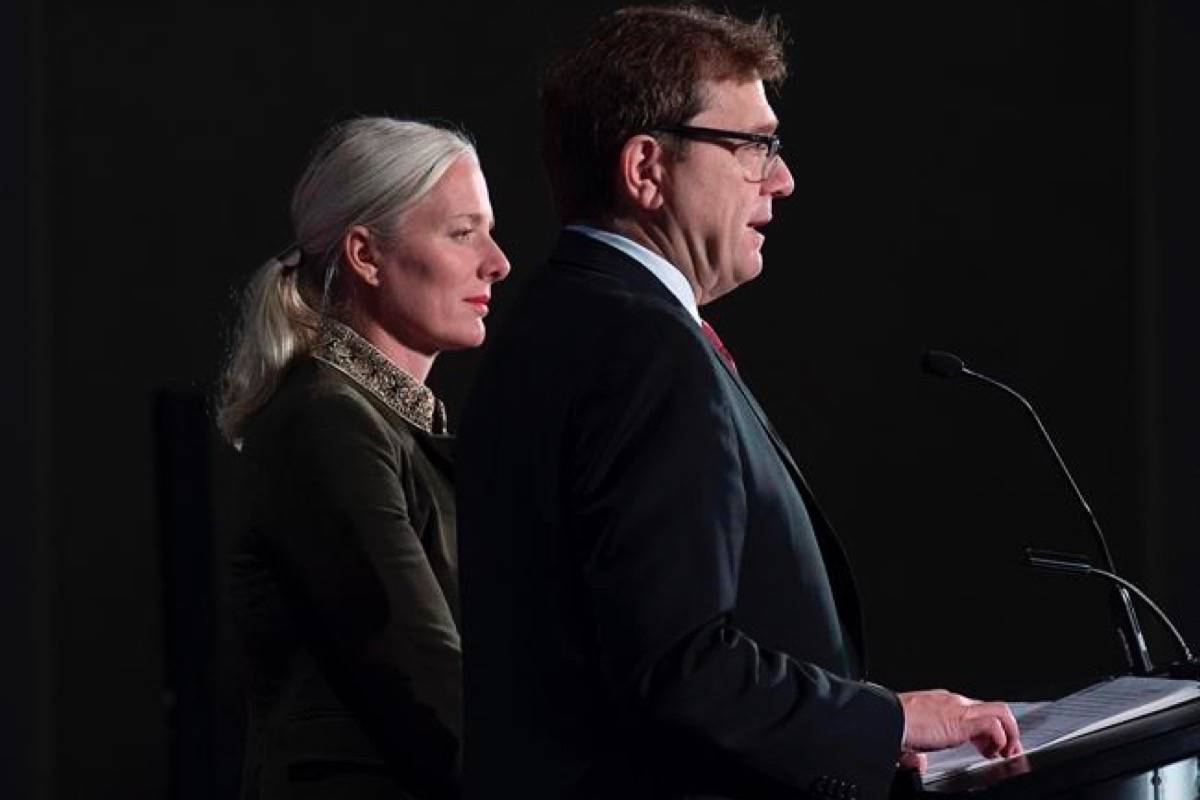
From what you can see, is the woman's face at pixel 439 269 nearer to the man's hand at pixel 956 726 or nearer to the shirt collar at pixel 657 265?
the shirt collar at pixel 657 265

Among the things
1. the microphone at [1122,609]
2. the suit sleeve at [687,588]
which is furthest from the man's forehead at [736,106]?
the microphone at [1122,609]

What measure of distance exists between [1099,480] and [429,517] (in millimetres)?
2566

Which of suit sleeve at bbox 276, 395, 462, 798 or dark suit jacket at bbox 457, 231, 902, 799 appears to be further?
suit sleeve at bbox 276, 395, 462, 798

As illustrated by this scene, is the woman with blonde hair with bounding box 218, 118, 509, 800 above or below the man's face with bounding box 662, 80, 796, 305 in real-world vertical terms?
below

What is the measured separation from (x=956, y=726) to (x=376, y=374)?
0.85 metres

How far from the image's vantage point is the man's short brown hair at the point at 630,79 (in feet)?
5.05

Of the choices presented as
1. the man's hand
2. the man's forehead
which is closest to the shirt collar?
the man's forehead

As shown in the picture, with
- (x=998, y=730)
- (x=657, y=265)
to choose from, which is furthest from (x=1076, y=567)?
(x=657, y=265)

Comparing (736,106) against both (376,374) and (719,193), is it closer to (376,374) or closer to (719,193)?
(719,193)

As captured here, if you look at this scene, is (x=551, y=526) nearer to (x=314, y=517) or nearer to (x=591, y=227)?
(x=591, y=227)

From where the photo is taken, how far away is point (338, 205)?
213 cm

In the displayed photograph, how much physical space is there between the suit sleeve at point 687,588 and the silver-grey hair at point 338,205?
30.9 inches

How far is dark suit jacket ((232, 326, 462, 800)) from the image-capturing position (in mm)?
1848

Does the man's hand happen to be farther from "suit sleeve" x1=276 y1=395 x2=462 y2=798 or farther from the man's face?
"suit sleeve" x1=276 y1=395 x2=462 y2=798
